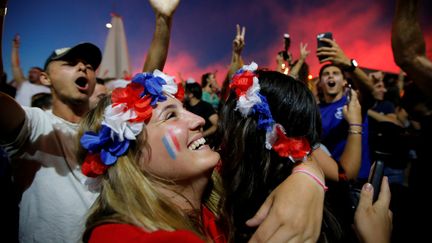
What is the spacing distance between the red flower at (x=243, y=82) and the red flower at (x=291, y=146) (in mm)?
315

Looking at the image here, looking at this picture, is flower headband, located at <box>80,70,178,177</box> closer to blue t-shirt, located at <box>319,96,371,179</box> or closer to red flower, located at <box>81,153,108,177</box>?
red flower, located at <box>81,153,108,177</box>

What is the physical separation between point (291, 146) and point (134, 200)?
36.4 inches

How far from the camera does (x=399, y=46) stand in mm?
1472

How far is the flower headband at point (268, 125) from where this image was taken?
1.72 m

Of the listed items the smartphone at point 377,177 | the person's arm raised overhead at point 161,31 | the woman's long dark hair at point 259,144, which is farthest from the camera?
the person's arm raised overhead at point 161,31

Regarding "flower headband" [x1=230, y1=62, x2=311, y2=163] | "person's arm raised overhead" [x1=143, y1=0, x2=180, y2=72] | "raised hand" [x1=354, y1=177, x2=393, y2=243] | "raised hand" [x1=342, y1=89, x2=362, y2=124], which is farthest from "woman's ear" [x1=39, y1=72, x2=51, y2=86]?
"raised hand" [x1=342, y1=89, x2=362, y2=124]

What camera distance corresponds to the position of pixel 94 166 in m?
1.61

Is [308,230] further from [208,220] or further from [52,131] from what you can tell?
[52,131]

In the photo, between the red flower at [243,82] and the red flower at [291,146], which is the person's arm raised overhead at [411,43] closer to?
the red flower at [291,146]

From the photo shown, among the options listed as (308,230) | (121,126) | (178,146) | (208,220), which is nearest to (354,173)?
(308,230)

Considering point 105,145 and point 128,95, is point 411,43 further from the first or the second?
point 105,145

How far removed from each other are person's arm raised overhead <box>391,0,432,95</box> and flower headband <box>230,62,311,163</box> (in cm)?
67

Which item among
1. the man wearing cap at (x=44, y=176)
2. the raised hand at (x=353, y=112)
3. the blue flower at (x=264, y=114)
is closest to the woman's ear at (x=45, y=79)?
the man wearing cap at (x=44, y=176)

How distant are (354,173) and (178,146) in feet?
5.97
